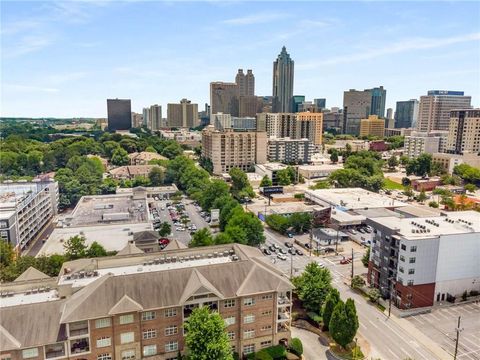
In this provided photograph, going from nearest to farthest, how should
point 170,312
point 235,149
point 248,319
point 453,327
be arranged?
point 170,312
point 248,319
point 453,327
point 235,149

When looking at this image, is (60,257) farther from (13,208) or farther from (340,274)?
(340,274)

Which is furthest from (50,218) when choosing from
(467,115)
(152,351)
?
(467,115)

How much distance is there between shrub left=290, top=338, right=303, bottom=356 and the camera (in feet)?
112

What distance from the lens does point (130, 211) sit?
69.9 m

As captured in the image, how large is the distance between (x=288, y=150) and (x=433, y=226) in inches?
3999

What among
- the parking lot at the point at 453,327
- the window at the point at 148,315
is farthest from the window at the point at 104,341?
the parking lot at the point at 453,327

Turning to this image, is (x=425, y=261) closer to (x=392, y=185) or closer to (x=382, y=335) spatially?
(x=382, y=335)

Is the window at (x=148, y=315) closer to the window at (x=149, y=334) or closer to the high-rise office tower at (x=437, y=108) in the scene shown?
the window at (x=149, y=334)

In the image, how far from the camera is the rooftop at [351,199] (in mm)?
79500

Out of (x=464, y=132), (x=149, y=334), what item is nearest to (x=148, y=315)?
(x=149, y=334)

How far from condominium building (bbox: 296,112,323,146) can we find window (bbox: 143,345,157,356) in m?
148

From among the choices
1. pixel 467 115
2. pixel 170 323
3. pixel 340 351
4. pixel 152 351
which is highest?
pixel 467 115

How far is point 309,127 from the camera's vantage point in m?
171

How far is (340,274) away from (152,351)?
29.9 metres
